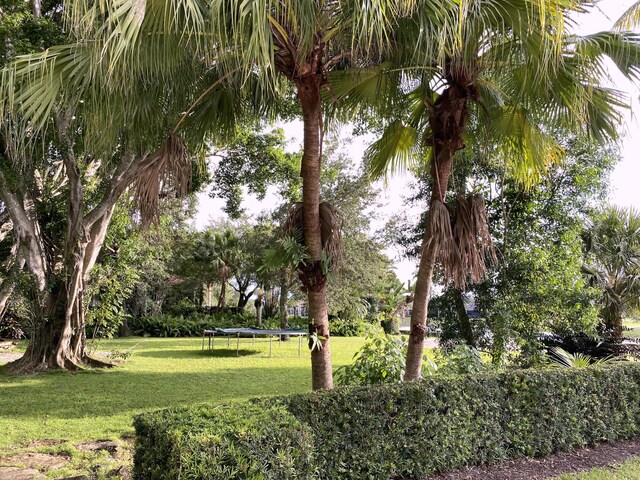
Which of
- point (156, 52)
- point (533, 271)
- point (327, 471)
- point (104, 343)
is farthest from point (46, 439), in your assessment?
point (104, 343)

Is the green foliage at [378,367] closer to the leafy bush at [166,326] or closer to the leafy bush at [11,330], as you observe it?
the leafy bush at [11,330]

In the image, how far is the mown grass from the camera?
446 centimetres

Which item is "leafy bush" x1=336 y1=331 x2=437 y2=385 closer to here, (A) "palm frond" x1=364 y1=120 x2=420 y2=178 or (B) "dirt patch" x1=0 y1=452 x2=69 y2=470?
(A) "palm frond" x1=364 y1=120 x2=420 y2=178

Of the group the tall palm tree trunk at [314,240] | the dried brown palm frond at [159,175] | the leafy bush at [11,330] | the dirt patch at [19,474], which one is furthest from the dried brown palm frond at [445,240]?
the leafy bush at [11,330]

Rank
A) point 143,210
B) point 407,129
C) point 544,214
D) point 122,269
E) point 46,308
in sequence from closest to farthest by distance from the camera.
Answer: point 143,210 → point 407,129 → point 544,214 → point 46,308 → point 122,269

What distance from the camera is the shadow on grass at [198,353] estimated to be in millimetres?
15016

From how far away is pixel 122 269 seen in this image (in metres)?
11.8

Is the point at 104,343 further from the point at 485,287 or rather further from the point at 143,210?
the point at 143,210

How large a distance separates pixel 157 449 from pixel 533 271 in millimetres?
7185

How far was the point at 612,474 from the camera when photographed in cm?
459

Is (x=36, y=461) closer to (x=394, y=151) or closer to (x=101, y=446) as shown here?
(x=101, y=446)

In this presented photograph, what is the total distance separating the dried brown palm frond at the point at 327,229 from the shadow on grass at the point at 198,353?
10879mm

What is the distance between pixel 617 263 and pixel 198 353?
12046 millimetres

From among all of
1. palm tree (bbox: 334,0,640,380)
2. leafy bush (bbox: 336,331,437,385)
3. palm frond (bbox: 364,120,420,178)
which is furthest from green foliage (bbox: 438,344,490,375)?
palm frond (bbox: 364,120,420,178)
